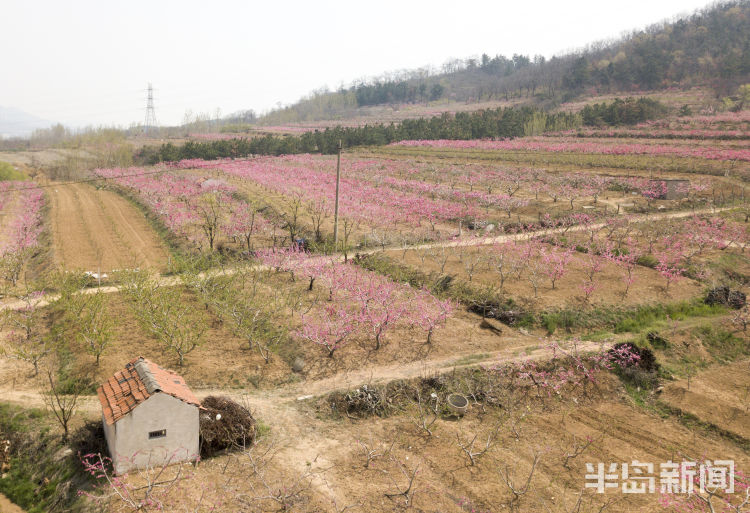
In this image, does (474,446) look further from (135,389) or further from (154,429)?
(135,389)

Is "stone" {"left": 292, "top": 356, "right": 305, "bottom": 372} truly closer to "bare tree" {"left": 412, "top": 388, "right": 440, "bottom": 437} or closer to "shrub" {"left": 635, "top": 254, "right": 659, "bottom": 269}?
"bare tree" {"left": 412, "top": 388, "right": 440, "bottom": 437}

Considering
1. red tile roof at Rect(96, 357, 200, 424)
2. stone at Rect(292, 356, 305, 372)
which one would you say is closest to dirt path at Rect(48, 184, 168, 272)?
stone at Rect(292, 356, 305, 372)

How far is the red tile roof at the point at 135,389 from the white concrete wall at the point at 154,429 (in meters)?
0.13

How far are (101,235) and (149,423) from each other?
26.5 metres

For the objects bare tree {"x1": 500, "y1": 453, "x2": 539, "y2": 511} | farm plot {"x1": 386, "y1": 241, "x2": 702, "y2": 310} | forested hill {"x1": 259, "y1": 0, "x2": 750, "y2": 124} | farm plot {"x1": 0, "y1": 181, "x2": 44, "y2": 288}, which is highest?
forested hill {"x1": 259, "y1": 0, "x2": 750, "y2": 124}

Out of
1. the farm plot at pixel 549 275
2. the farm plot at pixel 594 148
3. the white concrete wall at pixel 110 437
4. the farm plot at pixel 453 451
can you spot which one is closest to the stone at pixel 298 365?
the farm plot at pixel 453 451

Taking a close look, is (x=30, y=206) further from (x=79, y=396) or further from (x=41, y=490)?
(x=41, y=490)

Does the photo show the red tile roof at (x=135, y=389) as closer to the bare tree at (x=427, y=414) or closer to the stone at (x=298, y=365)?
the stone at (x=298, y=365)

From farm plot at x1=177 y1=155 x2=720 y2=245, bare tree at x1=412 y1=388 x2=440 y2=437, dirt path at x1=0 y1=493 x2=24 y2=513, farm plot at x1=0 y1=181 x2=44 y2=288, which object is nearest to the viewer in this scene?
dirt path at x1=0 y1=493 x2=24 y2=513

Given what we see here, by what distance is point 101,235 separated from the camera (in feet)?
103

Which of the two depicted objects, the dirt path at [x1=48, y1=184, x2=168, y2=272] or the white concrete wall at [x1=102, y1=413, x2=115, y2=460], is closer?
the white concrete wall at [x1=102, y1=413, x2=115, y2=460]

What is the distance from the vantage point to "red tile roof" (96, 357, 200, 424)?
388 inches

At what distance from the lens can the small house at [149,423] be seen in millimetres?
9805

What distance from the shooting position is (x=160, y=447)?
33.3ft
